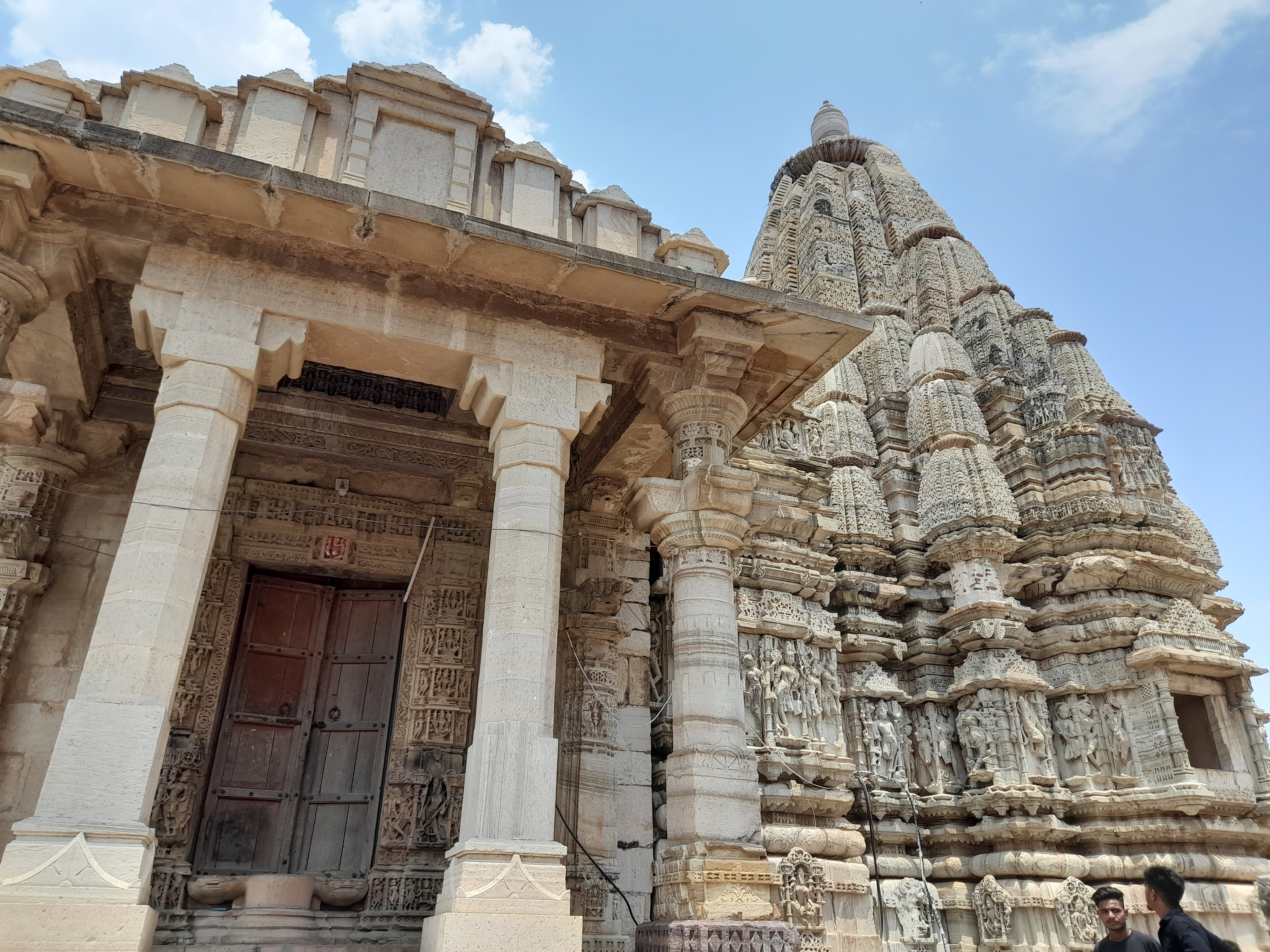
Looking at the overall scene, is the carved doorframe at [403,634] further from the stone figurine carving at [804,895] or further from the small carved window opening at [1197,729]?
the small carved window opening at [1197,729]

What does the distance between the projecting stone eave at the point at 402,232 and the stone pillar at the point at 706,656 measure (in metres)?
0.38

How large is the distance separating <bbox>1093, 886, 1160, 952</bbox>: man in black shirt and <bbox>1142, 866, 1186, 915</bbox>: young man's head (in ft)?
0.53

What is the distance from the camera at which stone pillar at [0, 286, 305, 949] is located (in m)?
4.89

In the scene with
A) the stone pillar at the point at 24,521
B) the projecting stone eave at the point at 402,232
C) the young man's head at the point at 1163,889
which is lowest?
the young man's head at the point at 1163,889

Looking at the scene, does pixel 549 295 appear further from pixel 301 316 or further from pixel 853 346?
pixel 853 346

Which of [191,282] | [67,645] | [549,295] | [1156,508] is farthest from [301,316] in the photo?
[1156,508]

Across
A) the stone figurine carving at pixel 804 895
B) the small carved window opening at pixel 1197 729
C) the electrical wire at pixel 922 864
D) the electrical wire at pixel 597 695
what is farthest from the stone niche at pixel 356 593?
the small carved window opening at pixel 1197 729

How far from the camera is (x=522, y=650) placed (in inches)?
250

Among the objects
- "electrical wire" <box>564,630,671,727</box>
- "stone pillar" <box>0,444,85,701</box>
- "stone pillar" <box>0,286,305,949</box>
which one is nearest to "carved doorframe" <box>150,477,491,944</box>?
"electrical wire" <box>564,630,671,727</box>

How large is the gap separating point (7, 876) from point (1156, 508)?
15440 mm

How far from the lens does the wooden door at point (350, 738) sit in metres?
8.62

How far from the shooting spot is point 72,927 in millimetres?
4809

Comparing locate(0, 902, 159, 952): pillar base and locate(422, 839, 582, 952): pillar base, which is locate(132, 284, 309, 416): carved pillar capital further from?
locate(422, 839, 582, 952): pillar base

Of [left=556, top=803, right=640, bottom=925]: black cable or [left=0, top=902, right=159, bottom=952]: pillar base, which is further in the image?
[left=556, top=803, right=640, bottom=925]: black cable
